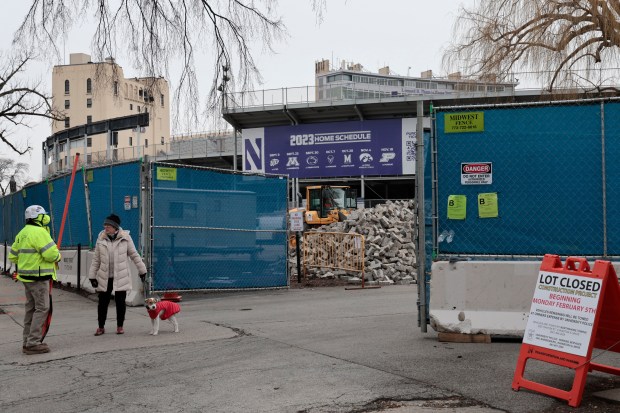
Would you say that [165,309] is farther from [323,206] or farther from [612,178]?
[323,206]

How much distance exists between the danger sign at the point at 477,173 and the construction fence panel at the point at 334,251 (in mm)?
10272

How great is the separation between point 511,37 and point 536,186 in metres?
10.5

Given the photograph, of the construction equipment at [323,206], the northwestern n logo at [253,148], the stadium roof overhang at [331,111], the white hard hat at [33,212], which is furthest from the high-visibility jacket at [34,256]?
the northwestern n logo at [253,148]

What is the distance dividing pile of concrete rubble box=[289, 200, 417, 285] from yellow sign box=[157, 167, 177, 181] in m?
6.84

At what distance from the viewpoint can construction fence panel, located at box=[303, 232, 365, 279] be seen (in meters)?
18.8

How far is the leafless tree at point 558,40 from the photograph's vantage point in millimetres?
15625

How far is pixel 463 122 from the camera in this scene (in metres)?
7.93

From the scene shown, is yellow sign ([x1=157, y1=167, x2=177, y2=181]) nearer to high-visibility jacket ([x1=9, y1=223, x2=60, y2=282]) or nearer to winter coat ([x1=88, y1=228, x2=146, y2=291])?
winter coat ([x1=88, y1=228, x2=146, y2=291])

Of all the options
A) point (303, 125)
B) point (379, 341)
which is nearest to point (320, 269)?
point (379, 341)

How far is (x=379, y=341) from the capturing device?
27.4ft

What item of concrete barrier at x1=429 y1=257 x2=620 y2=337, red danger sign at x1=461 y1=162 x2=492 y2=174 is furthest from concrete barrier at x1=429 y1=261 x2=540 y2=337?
red danger sign at x1=461 y1=162 x2=492 y2=174

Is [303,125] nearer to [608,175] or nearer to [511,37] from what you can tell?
[511,37]

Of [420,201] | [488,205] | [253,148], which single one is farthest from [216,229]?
[253,148]

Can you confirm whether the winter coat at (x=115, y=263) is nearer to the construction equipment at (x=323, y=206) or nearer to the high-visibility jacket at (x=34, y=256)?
the high-visibility jacket at (x=34, y=256)
